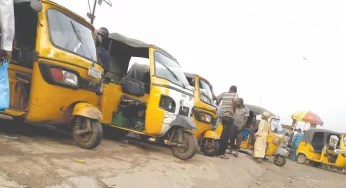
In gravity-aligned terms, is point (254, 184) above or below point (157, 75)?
below

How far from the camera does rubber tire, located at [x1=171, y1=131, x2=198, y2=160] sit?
588 cm

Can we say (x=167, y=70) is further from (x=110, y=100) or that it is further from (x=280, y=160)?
(x=280, y=160)

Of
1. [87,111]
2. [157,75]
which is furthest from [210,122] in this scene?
[87,111]

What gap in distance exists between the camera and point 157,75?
20.0ft

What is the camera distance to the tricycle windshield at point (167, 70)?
6.23 meters

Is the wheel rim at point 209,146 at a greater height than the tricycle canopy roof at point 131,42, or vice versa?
the tricycle canopy roof at point 131,42

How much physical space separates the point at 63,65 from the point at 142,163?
1.89 m

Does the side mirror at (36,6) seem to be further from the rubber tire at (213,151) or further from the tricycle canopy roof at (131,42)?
the rubber tire at (213,151)

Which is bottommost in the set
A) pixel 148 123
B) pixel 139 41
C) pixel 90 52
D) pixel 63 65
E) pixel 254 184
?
pixel 254 184

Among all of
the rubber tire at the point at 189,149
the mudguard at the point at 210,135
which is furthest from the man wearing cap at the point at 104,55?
the mudguard at the point at 210,135

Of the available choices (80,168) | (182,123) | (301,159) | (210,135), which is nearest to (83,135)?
(80,168)

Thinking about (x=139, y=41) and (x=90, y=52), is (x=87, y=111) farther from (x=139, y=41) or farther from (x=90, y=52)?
(x=139, y=41)

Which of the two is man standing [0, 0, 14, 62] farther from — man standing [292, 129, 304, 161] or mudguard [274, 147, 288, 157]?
man standing [292, 129, 304, 161]

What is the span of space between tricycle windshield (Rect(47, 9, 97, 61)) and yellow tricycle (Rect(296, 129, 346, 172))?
12.6 meters
